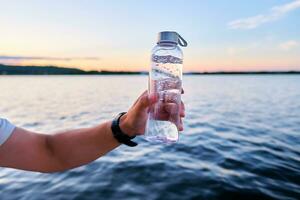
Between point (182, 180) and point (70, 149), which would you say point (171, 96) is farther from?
point (182, 180)

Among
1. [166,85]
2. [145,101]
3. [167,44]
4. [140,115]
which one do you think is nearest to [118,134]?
[140,115]

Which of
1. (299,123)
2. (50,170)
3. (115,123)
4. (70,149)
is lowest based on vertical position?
(299,123)

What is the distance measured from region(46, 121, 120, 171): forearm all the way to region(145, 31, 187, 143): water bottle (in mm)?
345

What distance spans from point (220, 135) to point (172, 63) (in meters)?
10.2

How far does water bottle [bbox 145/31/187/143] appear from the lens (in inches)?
86.8

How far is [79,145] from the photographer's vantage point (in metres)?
2.41

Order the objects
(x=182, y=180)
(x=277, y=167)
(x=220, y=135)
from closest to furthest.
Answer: (x=182, y=180) → (x=277, y=167) → (x=220, y=135)

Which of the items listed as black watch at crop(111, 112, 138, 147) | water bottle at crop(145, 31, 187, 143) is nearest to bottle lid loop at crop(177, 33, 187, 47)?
water bottle at crop(145, 31, 187, 143)

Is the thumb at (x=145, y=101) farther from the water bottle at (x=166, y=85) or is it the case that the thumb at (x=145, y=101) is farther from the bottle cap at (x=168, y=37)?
the bottle cap at (x=168, y=37)

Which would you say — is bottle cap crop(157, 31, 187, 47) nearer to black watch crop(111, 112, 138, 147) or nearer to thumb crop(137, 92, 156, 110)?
thumb crop(137, 92, 156, 110)

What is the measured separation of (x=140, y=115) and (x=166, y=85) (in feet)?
0.94

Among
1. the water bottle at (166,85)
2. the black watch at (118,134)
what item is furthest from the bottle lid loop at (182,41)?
the black watch at (118,134)

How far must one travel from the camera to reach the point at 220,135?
12.0 metres

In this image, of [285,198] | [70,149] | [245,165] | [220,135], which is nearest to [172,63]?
[70,149]
